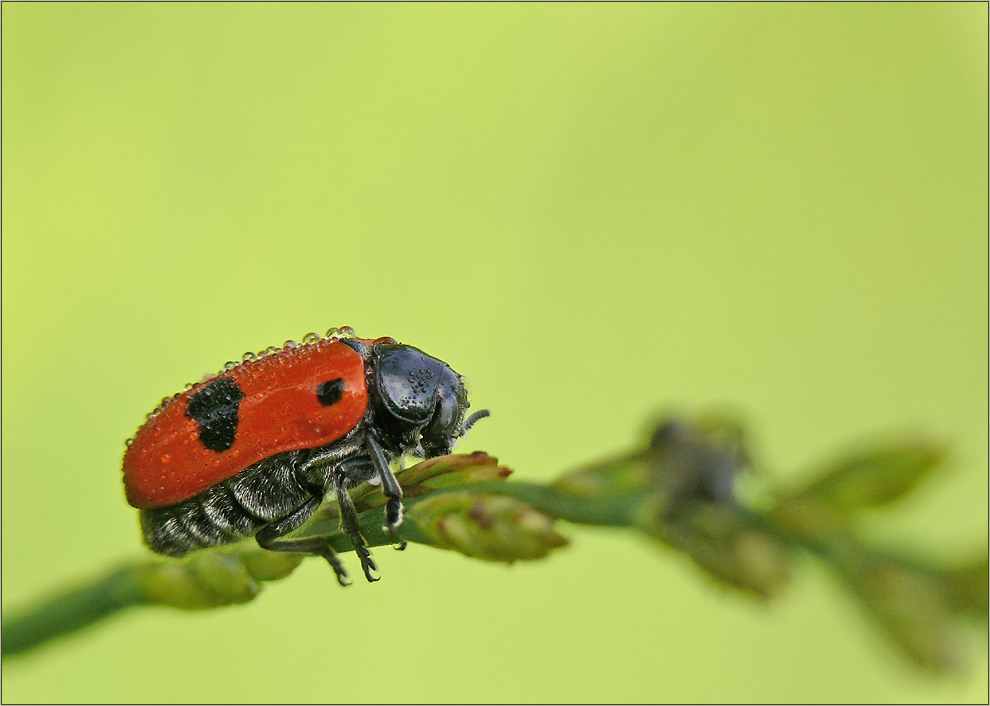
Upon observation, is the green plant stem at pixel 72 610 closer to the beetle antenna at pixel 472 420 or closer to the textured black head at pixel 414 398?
the textured black head at pixel 414 398

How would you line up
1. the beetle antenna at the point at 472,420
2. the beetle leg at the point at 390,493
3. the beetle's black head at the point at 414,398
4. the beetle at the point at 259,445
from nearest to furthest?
the beetle leg at the point at 390,493
the beetle at the point at 259,445
the beetle's black head at the point at 414,398
the beetle antenna at the point at 472,420

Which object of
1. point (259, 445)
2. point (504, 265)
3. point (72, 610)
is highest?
point (504, 265)

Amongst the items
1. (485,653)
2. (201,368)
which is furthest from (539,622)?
(201,368)

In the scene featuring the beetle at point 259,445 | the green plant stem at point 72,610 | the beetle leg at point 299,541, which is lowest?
the green plant stem at point 72,610

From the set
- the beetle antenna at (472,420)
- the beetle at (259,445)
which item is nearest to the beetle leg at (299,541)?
the beetle at (259,445)

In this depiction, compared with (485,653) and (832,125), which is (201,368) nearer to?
(485,653)

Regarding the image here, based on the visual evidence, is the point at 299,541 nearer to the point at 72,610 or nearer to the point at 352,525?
the point at 352,525

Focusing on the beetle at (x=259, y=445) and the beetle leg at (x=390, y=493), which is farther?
the beetle at (x=259, y=445)

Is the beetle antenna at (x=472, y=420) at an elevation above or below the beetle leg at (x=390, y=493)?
above

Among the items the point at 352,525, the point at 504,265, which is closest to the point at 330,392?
the point at 352,525

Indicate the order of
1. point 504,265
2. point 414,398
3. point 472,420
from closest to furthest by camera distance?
1. point 414,398
2. point 472,420
3. point 504,265
